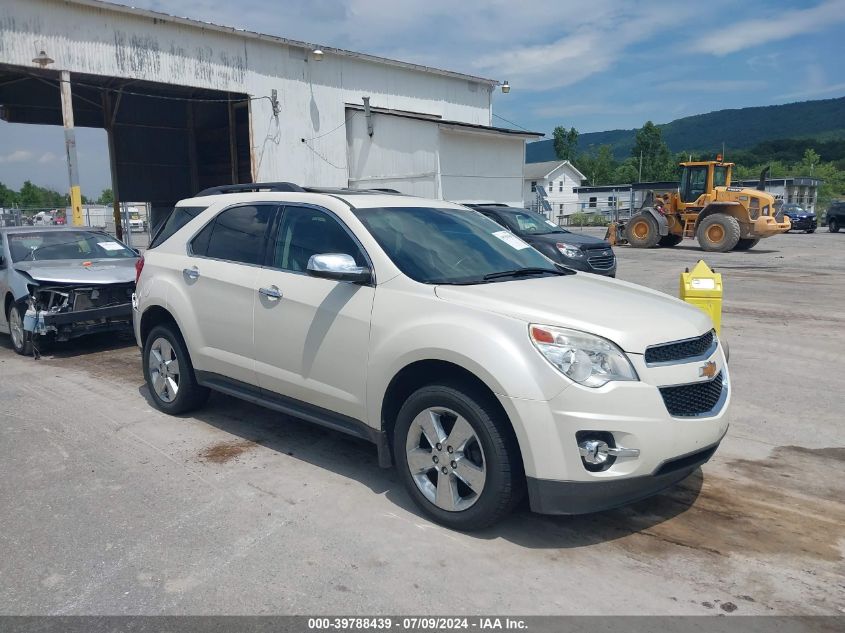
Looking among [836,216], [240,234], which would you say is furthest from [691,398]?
[836,216]

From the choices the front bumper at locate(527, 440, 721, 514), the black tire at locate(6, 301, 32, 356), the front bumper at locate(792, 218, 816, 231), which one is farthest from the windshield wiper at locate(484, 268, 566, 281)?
the front bumper at locate(792, 218, 816, 231)

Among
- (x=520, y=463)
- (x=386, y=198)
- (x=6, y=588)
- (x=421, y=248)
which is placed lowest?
(x=6, y=588)

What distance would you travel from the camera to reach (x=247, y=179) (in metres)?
25.1

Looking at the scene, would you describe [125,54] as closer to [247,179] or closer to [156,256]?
[247,179]

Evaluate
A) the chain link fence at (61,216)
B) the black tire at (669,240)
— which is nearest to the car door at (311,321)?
the chain link fence at (61,216)

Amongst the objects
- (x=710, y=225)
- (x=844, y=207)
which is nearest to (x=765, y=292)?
(x=710, y=225)

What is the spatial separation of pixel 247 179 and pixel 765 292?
17931 millimetres

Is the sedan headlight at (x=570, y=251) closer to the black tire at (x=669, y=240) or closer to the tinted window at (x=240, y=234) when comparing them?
the tinted window at (x=240, y=234)

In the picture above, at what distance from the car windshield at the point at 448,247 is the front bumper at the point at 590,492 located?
1.36 metres

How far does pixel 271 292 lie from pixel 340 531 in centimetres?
176

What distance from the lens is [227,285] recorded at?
17.1 feet

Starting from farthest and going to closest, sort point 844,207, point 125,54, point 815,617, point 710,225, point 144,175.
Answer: point 844,207 → point 144,175 → point 710,225 → point 125,54 → point 815,617

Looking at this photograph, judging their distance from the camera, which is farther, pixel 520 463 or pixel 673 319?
pixel 673 319

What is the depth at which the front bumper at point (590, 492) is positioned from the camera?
11.3 feet
